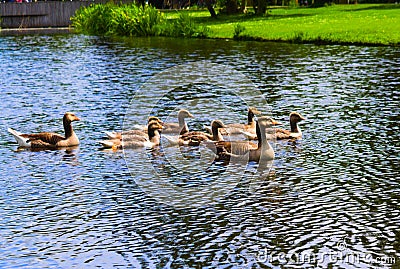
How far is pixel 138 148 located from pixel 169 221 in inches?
236

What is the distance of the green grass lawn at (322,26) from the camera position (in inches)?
1773

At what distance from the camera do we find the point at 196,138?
20.7 metres

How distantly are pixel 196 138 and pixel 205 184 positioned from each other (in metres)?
3.79

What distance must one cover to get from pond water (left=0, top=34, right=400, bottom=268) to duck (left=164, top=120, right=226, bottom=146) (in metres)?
0.62

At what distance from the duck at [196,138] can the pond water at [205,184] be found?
24.3 inches

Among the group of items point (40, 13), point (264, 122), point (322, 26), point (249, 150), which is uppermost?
point (322, 26)

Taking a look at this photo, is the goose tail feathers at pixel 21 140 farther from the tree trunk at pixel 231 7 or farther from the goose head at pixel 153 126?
the tree trunk at pixel 231 7

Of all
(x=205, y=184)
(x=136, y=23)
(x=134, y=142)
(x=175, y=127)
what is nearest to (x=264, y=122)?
(x=175, y=127)

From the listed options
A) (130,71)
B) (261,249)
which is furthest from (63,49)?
(261,249)

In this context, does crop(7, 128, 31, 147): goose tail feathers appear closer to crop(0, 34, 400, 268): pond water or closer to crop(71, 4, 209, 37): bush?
crop(0, 34, 400, 268): pond water

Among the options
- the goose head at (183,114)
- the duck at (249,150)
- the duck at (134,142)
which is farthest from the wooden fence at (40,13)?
the duck at (249,150)

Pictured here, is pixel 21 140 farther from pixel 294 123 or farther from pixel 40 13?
pixel 40 13

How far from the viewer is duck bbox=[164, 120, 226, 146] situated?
67.9ft

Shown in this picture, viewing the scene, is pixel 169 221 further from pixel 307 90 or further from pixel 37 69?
pixel 37 69
